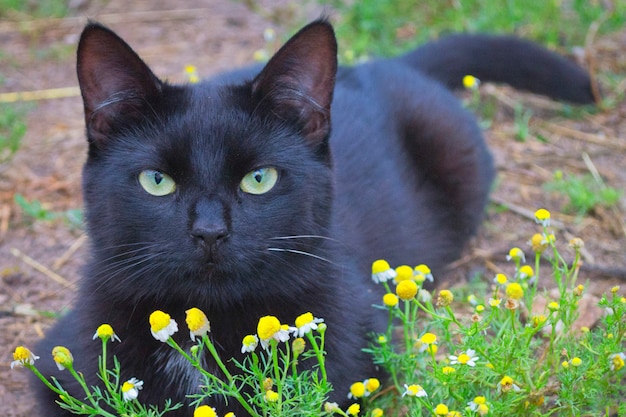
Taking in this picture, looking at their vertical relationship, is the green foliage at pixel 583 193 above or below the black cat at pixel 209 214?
below

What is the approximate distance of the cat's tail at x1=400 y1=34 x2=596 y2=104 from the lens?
3.80 metres

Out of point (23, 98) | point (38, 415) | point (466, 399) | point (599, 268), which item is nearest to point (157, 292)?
point (38, 415)

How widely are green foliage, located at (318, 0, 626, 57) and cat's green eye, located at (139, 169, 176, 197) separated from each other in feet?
9.08

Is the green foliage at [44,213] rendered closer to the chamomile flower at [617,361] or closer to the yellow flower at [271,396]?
the yellow flower at [271,396]

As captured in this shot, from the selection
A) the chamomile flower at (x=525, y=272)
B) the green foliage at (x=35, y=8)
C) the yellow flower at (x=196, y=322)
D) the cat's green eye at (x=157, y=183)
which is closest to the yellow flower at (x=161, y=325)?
the yellow flower at (x=196, y=322)

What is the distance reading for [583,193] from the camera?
3.49 meters

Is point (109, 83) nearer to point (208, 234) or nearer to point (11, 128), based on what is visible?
point (208, 234)

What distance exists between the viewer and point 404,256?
3.00 meters

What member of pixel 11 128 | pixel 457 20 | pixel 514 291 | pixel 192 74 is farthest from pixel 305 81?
pixel 457 20

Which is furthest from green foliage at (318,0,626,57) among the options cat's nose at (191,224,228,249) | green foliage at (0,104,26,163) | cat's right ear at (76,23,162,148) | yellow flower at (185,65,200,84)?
cat's nose at (191,224,228,249)

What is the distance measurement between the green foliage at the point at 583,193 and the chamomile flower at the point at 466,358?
1815 millimetres

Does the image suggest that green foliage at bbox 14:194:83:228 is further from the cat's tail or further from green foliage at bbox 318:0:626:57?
green foliage at bbox 318:0:626:57

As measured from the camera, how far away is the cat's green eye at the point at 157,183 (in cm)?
198

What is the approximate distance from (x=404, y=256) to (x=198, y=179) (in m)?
1.25
